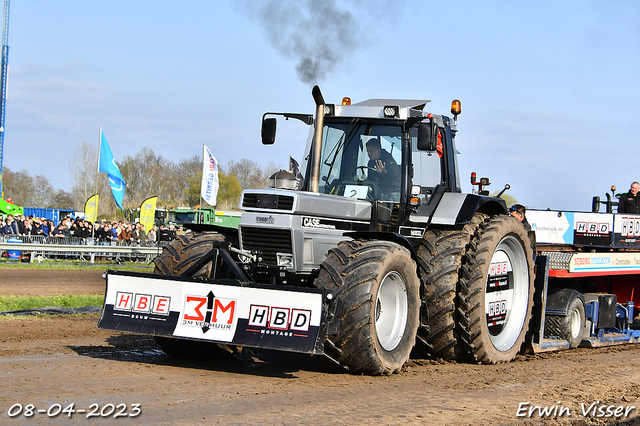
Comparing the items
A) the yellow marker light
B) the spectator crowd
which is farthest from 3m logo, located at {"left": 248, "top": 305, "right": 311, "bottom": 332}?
the spectator crowd

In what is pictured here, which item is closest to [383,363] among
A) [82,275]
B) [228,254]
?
[228,254]

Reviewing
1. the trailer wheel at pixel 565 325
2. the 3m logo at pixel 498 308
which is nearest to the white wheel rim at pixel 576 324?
the trailer wheel at pixel 565 325

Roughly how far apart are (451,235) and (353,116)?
1875mm

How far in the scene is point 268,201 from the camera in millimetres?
7516

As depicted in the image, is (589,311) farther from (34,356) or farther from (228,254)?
(34,356)

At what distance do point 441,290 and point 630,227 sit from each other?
6108 mm

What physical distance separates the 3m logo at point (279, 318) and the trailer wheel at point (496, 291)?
222 cm

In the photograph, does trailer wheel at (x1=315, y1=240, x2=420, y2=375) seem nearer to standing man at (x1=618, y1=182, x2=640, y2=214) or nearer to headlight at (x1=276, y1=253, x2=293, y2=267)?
headlight at (x1=276, y1=253, x2=293, y2=267)

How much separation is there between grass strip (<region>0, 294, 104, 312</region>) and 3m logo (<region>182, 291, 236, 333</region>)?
6.39 metres

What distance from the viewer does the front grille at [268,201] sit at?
741cm

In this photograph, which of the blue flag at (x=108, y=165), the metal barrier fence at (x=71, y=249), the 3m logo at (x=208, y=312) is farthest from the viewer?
the blue flag at (x=108, y=165)

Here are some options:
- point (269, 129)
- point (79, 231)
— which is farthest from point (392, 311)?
point (79, 231)

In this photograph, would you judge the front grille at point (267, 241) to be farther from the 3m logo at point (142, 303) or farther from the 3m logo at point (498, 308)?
the 3m logo at point (498, 308)

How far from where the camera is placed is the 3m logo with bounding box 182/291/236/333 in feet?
22.3
